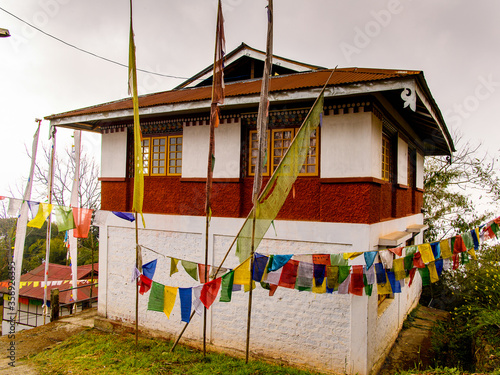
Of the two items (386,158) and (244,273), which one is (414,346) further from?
(244,273)

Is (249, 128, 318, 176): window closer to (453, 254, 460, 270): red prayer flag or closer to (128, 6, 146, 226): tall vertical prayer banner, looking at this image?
(128, 6, 146, 226): tall vertical prayer banner

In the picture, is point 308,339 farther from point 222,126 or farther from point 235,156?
point 222,126

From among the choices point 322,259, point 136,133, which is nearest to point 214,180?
point 136,133

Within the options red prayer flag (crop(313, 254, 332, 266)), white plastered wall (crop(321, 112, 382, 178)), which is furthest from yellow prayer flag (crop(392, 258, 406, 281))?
white plastered wall (crop(321, 112, 382, 178))

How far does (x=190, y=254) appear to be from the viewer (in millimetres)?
8555

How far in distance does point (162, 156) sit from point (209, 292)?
4472 millimetres

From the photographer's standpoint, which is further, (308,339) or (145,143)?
(145,143)

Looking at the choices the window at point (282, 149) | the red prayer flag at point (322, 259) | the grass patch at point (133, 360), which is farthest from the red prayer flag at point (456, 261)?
the grass patch at point (133, 360)

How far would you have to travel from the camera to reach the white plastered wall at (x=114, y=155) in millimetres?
9738

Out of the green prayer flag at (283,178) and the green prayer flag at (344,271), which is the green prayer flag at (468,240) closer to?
the green prayer flag at (344,271)

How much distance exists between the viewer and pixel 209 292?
612 centimetres

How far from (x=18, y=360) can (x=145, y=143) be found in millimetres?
5931

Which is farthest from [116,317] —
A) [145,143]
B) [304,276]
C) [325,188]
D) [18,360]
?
[325,188]

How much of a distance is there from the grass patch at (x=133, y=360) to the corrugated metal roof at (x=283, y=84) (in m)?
5.50
